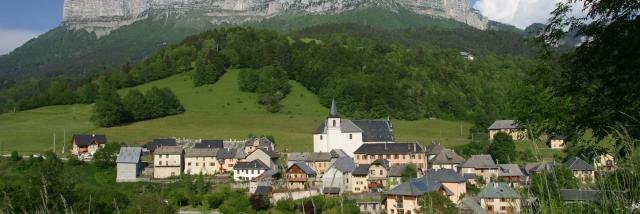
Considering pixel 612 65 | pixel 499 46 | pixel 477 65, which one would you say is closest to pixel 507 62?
pixel 477 65

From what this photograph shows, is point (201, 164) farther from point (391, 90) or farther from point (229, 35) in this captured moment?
point (229, 35)

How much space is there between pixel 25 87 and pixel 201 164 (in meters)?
105

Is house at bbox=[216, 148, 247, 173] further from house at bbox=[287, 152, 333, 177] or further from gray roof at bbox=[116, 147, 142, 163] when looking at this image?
gray roof at bbox=[116, 147, 142, 163]

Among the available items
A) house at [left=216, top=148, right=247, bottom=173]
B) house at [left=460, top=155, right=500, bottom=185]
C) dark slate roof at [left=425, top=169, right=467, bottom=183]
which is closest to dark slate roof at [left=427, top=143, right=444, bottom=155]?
house at [left=460, top=155, right=500, bottom=185]

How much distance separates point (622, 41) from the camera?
1016 centimetres

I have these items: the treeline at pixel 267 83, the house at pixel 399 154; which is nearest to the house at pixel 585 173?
the house at pixel 399 154

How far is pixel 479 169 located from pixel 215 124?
4251 centimetres

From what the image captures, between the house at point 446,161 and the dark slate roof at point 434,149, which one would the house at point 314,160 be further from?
the dark slate roof at point 434,149

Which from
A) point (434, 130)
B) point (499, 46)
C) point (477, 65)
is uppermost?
point (499, 46)

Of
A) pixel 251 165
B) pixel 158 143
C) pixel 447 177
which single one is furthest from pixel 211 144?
pixel 447 177

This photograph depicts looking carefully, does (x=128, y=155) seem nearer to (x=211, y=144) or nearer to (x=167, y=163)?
(x=167, y=163)

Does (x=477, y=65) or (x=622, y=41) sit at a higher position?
(x=477, y=65)

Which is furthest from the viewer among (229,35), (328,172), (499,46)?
(499,46)

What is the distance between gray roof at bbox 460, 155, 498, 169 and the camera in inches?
2283
